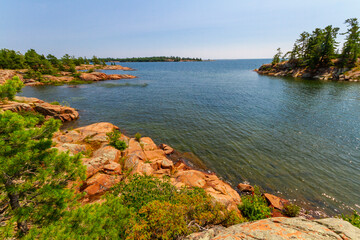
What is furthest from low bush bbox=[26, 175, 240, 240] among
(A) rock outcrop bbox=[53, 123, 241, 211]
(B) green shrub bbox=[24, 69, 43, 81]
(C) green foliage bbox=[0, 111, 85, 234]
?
(B) green shrub bbox=[24, 69, 43, 81]

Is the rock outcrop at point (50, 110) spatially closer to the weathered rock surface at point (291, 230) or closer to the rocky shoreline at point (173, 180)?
the rocky shoreline at point (173, 180)

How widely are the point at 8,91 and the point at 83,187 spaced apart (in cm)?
912

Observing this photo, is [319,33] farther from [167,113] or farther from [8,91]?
[8,91]

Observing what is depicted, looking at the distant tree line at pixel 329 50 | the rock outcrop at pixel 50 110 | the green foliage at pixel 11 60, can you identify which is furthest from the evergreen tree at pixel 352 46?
the green foliage at pixel 11 60

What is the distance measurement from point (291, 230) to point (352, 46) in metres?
104

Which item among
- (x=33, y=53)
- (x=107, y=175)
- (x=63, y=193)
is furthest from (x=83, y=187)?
(x=33, y=53)

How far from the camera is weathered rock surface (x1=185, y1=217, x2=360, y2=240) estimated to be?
5.29 metres

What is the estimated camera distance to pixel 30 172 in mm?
5211

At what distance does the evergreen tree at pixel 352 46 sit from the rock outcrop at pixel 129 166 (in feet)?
327

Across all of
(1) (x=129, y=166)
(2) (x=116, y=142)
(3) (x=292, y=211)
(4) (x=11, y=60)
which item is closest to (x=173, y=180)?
(1) (x=129, y=166)

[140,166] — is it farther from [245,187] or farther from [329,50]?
[329,50]

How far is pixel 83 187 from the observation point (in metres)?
11.8

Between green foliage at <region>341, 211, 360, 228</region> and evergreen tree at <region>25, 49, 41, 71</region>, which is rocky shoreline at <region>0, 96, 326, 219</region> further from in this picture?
Answer: evergreen tree at <region>25, 49, 41, 71</region>

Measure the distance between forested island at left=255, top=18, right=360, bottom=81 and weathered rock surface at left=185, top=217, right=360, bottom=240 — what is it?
297ft
